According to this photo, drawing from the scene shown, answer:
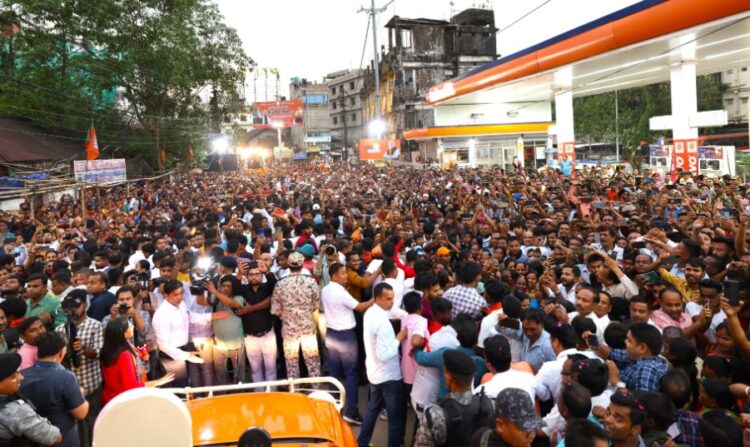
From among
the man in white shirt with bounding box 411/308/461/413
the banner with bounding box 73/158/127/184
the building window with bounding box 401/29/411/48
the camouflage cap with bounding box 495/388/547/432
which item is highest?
the building window with bounding box 401/29/411/48

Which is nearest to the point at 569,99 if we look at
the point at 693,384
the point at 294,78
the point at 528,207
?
the point at 528,207

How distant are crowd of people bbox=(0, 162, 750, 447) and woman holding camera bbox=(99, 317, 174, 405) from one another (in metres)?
0.02

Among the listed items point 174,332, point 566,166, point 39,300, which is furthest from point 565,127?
point 39,300

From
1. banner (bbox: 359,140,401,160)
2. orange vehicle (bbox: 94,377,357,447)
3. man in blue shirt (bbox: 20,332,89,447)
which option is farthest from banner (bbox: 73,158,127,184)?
banner (bbox: 359,140,401,160)

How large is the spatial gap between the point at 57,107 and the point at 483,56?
37.6 m

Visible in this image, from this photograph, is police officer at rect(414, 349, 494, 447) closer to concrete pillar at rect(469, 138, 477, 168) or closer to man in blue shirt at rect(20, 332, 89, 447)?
man in blue shirt at rect(20, 332, 89, 447)

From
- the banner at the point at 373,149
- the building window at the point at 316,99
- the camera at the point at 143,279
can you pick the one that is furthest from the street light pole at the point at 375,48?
the building window at the point at 316,99

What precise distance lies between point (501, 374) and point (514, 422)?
0.92 metres

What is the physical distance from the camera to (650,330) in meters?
3.53

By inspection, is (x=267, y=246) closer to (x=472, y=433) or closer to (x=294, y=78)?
(x=472, y=433)

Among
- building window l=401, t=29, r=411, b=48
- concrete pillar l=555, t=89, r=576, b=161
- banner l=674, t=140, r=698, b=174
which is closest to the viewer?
banner l=674, t=140, r=698, b=174

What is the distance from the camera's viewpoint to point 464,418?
10.6ft

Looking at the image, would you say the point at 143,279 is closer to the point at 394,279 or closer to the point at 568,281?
the point at 394,279

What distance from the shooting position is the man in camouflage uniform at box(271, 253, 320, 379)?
220 inches
